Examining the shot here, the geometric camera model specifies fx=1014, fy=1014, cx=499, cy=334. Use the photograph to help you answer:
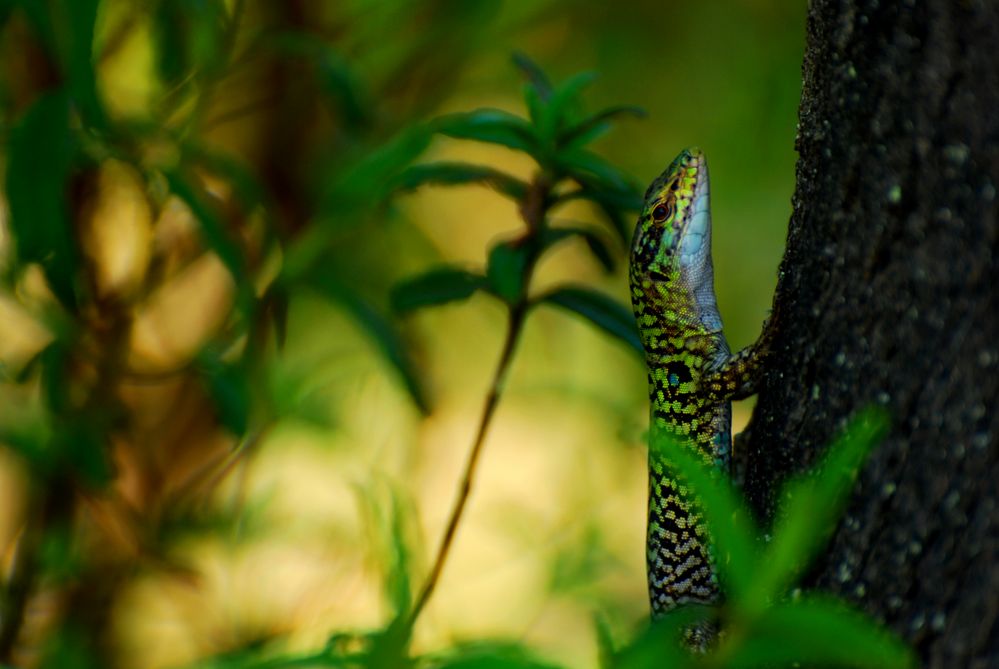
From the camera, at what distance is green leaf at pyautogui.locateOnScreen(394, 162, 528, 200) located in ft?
4.70

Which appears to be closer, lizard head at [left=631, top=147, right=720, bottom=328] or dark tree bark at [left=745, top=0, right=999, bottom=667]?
dark tree bark at [left=745, top=0, right=999, bottom=667]

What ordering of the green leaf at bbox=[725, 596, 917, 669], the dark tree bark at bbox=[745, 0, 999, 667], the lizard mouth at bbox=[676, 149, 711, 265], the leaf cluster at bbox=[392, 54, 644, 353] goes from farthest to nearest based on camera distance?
the lizard mouth at bbox=[676, 149, 711, 265], the leaf cluster at bbox=[392, 54, 644, 353], the dark tree bark at bbox=[745, 0, 999, 667], the green leaf at bbox=[725, 596, 917, 669]

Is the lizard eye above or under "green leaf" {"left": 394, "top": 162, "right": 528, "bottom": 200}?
above

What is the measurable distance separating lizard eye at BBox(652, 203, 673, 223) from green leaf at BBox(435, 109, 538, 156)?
1.43 feet

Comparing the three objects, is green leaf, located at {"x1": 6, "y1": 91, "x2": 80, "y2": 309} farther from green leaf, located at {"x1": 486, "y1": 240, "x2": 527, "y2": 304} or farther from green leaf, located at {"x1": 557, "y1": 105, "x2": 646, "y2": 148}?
green leaf, located at {"x1": 557, "y1": 105, "x2": 646, "y2": 148}

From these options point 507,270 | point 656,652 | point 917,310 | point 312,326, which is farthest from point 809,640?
point 312,326

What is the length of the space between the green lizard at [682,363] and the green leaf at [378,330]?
1.24 ft

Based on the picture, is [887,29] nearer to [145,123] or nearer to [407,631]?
[407,631]

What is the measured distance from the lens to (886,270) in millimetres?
892

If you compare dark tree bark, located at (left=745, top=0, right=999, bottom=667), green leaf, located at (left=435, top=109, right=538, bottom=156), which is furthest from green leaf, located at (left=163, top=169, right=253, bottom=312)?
dark tree bark, located at (left=745, top=0, right=999, bottom=667)

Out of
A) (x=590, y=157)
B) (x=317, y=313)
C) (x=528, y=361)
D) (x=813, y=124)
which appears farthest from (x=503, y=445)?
(x=813, y=124)

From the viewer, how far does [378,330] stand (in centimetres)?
168

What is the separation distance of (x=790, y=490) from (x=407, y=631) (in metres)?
0.39

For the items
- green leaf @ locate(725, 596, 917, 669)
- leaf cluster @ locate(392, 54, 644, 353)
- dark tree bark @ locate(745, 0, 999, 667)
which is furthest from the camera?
leaf cluster @ locate(392, 54, 644, 353)
